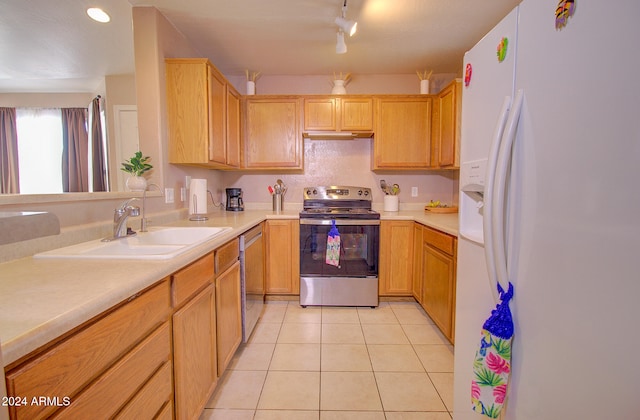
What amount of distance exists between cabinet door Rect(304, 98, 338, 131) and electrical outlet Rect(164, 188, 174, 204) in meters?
1.46

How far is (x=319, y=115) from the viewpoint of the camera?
2.81 metres

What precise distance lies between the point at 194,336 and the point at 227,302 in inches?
15.8

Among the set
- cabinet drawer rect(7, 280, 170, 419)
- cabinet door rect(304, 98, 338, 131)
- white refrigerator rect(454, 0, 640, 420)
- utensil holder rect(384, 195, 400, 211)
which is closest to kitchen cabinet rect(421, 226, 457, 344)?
utensil holder rect(384, 195, 400, 211)

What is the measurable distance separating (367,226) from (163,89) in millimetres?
1969

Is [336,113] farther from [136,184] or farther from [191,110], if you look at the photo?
[136,184]

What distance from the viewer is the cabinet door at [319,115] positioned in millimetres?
2807

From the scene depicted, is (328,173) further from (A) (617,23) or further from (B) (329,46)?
(A) (617,23)

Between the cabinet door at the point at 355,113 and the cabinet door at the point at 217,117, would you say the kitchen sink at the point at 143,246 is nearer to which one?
the cabinet door at the point at 217,117

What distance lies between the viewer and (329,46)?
2.41 m

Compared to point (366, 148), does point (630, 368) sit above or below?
below

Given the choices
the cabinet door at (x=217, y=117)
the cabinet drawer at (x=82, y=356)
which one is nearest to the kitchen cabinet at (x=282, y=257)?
the cabinet door at (x=217, y=117)

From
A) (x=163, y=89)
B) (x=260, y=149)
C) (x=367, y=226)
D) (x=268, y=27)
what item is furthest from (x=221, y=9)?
(x=367, y=226)

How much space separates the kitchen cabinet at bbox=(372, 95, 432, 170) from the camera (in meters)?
2.80

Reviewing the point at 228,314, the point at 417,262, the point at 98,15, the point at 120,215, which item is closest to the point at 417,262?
the point at 417,262
